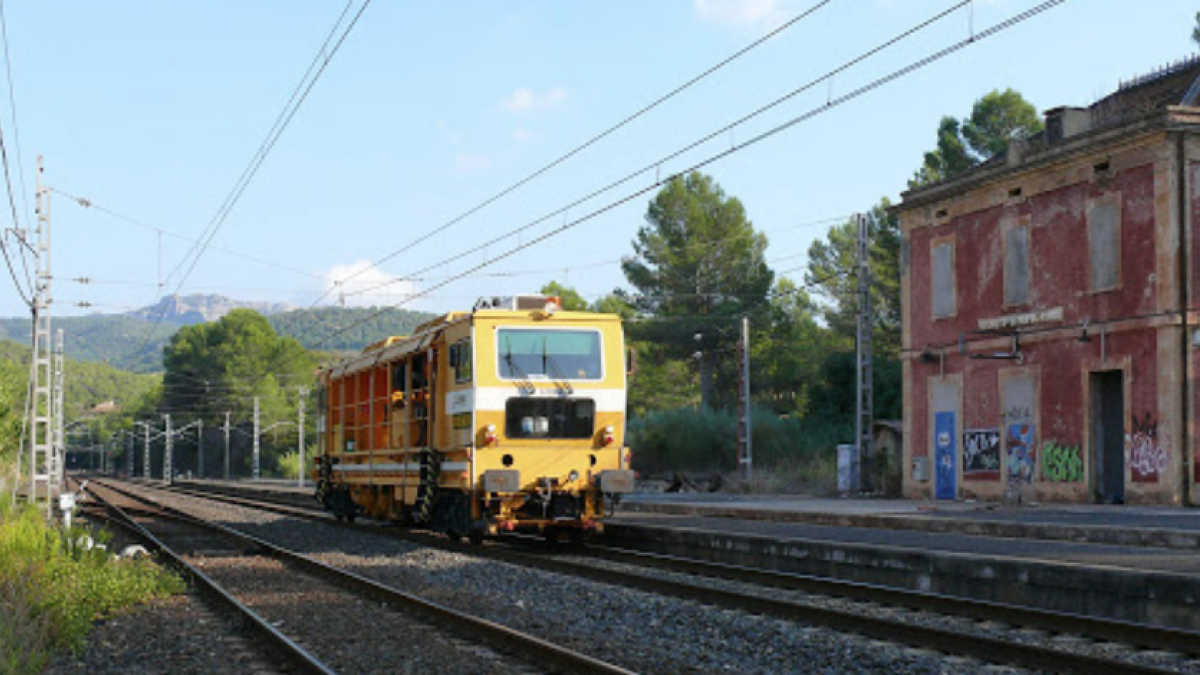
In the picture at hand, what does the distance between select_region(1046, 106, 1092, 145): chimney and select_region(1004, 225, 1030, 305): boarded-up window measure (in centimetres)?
384

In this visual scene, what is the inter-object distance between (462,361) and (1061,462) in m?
17.0

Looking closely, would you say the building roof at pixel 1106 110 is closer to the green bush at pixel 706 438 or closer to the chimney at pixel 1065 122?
the chimney at pixel 1065 122

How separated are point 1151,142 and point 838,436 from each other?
26.0 meters

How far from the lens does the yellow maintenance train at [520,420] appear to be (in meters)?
19.8

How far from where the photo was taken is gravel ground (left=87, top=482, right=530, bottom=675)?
10000mm

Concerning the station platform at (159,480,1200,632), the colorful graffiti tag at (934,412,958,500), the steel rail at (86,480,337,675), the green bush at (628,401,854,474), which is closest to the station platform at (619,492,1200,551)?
the station platform at (159,480,1200,632)

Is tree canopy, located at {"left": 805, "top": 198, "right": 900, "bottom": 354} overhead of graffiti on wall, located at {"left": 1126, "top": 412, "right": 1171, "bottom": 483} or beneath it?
overhead

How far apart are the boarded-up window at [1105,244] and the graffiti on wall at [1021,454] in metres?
4.08

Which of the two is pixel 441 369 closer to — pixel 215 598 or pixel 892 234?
pixel 215 598

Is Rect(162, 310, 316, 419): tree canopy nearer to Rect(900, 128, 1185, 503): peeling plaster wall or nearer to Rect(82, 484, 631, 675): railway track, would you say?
Rect(900, 128, 1185, 503): peeling plaster wall

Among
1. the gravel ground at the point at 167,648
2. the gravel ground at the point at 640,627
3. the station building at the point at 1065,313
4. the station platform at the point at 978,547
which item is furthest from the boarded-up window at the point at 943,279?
the gravel ground at the point at 167,648

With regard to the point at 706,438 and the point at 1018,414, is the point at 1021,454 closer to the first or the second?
the point at 1018,414

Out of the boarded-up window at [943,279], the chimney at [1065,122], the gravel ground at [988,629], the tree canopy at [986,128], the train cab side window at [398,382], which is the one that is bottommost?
the gravel ground at [988,629]

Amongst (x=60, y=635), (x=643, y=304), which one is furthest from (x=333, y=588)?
(x=643, y=304)
